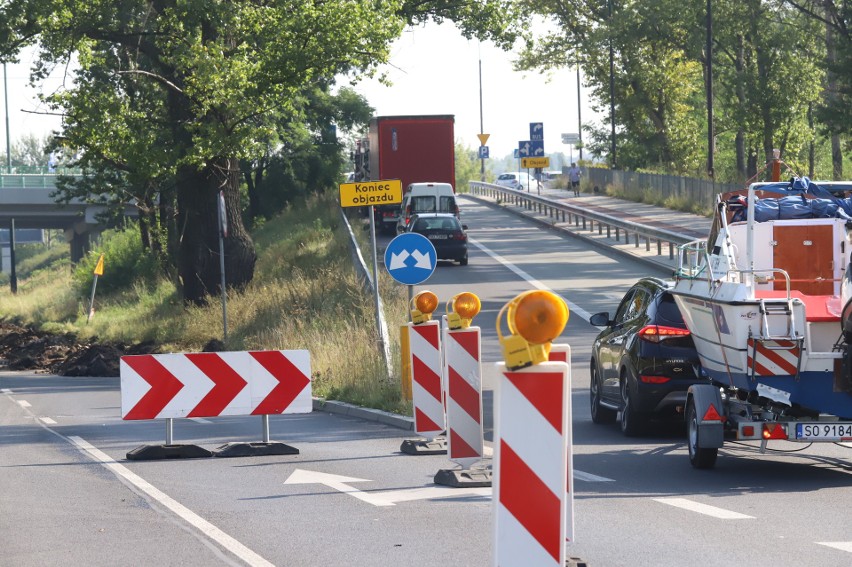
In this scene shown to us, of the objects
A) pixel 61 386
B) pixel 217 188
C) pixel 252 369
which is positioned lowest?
pixel 61 386

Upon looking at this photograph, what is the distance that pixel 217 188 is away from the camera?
109 feet

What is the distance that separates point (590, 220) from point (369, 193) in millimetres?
32130

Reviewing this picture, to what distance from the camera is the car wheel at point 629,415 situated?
1381 centimetres

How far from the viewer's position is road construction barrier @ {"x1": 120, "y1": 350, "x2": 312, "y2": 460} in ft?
43.3

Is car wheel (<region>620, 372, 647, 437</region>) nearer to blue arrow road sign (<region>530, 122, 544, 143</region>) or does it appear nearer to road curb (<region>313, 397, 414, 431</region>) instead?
road curb (<region>313, 397, 414, 431</region>)

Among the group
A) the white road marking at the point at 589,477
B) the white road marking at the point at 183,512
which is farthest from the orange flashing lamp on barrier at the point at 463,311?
the white road marking at the point at 183,512

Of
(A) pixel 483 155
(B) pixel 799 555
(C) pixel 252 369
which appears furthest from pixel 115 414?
(A) pixel 483 155

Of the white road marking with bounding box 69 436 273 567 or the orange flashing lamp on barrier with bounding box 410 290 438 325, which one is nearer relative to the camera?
the white road marking with bounding box 69 436 273 567

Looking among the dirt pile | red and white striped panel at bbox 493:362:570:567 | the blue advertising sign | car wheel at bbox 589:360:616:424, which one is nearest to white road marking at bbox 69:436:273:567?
red and white striped panel at bbox 493:362:570:567

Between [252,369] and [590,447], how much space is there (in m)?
3.33

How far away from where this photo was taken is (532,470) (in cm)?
542

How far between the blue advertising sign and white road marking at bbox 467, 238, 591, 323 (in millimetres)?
15056

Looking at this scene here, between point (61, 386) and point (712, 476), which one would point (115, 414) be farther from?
point (712, 476)

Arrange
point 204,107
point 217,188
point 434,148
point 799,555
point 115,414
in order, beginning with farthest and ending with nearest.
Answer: point 434,148
point 217,188
point 204,107
point 115,414
point 799,555
